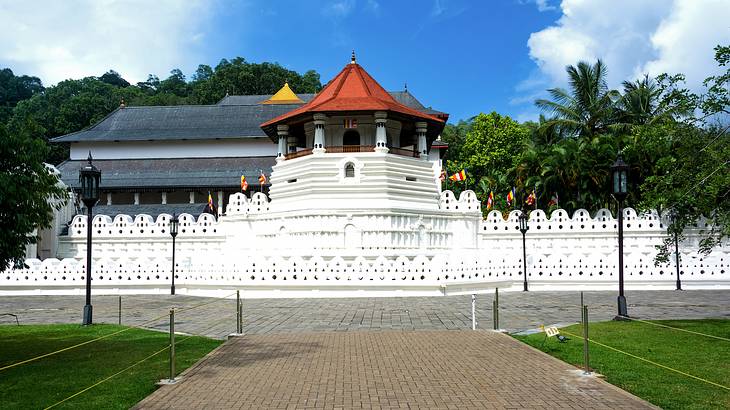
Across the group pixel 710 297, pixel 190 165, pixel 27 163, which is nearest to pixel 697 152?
pixel 710 297

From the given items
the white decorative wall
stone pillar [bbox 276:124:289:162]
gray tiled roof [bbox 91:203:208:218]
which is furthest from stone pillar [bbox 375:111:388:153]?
gray tiled roof [bbox 91:203:208:218]

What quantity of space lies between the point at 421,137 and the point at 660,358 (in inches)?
1023

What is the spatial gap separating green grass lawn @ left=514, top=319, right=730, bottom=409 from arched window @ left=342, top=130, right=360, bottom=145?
2190 cm

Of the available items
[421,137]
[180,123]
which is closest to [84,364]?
[421,137]

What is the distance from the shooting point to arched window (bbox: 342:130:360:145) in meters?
33.6

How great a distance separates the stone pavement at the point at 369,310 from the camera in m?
14.0

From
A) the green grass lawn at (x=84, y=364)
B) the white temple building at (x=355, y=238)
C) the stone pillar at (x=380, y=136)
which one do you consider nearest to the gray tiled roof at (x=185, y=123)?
the white temple building at (x=355, y=238)

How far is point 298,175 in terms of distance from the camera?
32.4 m

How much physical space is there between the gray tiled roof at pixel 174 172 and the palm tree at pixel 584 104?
2122 centimetres

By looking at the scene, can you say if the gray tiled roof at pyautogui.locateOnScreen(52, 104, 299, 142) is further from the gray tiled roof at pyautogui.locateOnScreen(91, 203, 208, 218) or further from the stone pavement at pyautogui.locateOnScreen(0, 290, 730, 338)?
the stone pavement at pyautogui.locateOnScreen(0, 290, 730, 338)

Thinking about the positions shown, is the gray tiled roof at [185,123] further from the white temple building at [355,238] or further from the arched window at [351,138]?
the arched window at [351,138]

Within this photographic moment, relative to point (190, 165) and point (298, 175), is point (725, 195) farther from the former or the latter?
A: point (190, 165)

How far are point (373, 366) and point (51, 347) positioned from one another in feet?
20.0

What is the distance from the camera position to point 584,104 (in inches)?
1629
